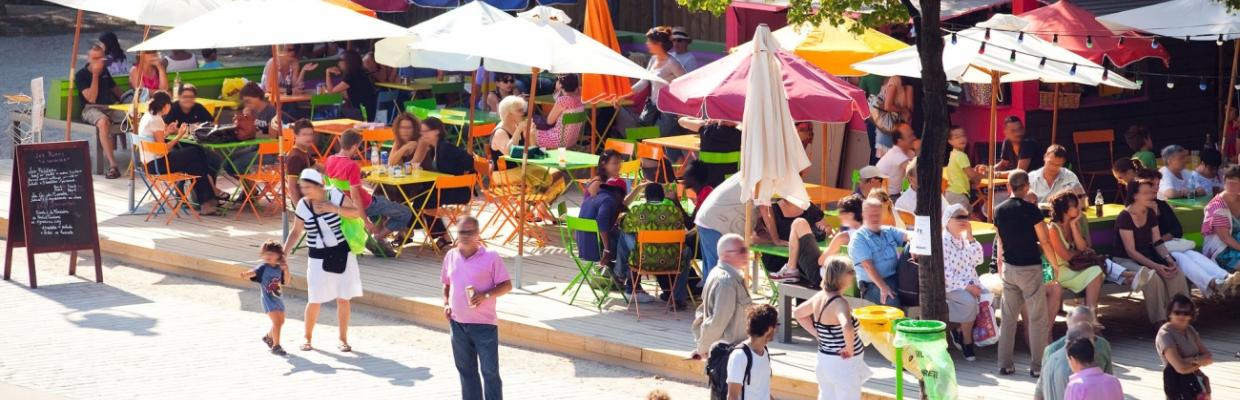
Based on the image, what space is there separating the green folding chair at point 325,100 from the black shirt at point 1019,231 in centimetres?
1015

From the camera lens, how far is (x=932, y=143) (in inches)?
427

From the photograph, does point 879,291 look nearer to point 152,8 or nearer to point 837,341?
point 837,341

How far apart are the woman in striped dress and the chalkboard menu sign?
719cm

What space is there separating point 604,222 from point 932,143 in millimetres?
2776

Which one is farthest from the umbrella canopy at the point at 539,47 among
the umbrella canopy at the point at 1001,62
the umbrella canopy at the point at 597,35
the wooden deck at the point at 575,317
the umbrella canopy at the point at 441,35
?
the umbrella canopy at the point at 597,35

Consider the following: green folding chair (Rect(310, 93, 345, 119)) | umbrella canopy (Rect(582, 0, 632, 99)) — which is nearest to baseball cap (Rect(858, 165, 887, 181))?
umbrella canopy (Rect(582, 0, 632, 99))

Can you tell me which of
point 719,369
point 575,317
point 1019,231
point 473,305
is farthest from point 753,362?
point 575,317

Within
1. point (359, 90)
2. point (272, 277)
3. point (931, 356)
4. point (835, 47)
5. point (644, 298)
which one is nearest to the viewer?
point (931, 356)

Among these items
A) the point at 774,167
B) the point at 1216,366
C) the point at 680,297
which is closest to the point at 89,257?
the point at 680,297

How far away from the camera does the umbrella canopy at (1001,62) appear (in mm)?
13742

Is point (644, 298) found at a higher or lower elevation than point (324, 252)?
lower

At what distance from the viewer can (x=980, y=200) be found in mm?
15422

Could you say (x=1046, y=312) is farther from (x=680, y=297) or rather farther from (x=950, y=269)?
(x=680, y=297)

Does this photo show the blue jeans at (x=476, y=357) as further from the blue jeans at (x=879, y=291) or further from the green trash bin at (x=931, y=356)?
the blue jeans at (x=879, y=291)
